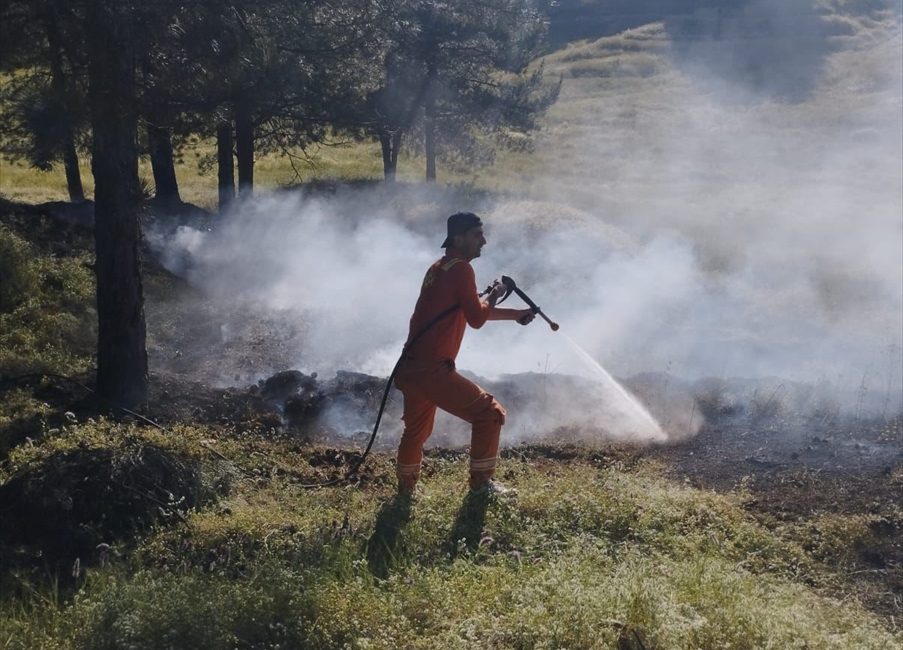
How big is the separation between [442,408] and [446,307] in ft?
2.11

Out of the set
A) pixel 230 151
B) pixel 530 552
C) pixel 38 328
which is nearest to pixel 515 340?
pixel 38 328

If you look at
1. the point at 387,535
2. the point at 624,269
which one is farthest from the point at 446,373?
the point at 624,269

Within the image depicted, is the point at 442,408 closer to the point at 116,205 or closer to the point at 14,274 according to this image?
the point at 116,205

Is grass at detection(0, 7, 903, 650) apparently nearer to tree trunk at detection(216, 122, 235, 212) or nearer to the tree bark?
tree trunk at detection(216, 122, 235, 212)

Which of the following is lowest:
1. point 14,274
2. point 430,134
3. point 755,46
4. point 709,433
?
point 709,433

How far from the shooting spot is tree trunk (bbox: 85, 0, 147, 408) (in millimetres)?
6777


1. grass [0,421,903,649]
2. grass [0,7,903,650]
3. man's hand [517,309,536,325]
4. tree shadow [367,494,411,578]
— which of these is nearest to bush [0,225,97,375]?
grass [0,7,903,650]

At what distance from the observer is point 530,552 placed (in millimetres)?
5332

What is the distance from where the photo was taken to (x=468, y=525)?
5.67 m

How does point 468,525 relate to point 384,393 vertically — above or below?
below

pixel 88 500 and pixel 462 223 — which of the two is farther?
pixel 462 223

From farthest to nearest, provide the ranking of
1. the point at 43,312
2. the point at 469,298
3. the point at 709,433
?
the point at 43,312 → the point at 709,433 → the point at 469,298

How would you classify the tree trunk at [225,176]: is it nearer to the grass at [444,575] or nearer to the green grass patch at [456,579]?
the grass at [444,575]

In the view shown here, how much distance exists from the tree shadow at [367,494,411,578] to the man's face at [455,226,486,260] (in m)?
1.65
